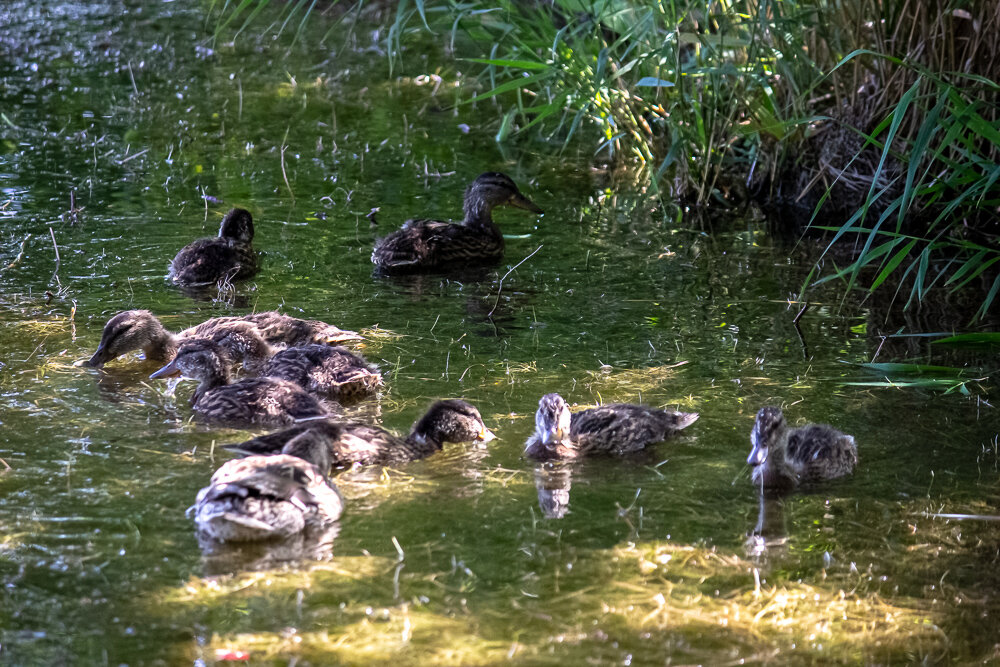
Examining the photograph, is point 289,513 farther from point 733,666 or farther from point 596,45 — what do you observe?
point 596,45

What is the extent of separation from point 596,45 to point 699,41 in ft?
3.39

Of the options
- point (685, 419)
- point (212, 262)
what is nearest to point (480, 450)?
point (685, 419)

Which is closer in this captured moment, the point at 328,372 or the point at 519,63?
the point at 328,372

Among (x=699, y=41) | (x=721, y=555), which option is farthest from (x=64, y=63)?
(x=721, y=555)

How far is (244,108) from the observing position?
11266mm

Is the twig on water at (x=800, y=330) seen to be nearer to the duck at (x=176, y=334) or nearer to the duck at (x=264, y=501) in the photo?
the duck at (x=176, y=334)

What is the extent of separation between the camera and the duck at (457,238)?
7363 mm

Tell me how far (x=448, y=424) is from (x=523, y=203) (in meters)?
3.70

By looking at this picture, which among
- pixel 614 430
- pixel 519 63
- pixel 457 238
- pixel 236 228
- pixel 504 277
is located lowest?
pixel 614 430

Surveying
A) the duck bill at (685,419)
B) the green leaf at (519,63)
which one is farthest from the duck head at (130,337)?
the green leaf at (519,63)

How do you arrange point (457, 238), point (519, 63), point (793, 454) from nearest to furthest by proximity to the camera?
1. point (793, 454)
2. point (519, 63)
3. point (457, 238)

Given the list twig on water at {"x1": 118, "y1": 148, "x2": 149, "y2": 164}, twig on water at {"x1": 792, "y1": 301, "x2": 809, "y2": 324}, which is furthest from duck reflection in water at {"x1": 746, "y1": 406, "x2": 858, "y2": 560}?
twig on water at {"x1": 118, "y1": 148, "x2": 149, "y2": 164}

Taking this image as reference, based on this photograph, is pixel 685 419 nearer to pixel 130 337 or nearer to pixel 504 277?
pixel 504 277

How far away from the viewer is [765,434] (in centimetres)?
467
